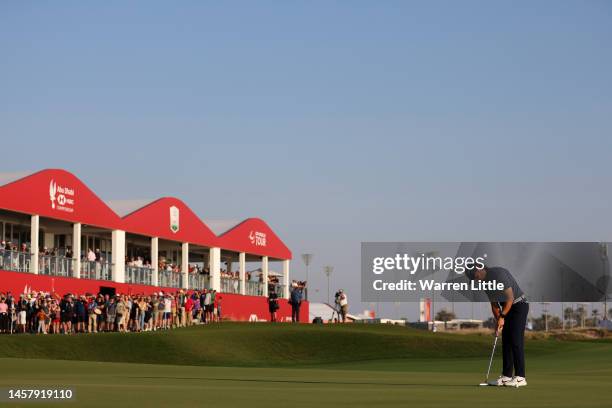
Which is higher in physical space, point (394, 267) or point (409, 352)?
point (394, 267)

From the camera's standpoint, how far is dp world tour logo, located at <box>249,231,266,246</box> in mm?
72000

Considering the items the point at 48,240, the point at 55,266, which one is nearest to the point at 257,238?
the point at 48,240

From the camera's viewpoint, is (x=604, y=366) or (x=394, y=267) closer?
(x=604, y=366)

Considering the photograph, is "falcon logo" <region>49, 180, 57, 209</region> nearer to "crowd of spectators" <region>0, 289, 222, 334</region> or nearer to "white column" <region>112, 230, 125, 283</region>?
"white column" <region>112, 230, 125, 283</region>

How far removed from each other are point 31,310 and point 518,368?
28.2 m

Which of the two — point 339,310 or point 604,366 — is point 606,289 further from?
point 604,366

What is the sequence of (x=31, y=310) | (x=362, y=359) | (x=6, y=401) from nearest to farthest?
(x=6, y=401) < (x=362, y=359) < (x=31, y=310)

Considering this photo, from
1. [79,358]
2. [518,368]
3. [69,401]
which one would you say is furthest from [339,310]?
[69,401]

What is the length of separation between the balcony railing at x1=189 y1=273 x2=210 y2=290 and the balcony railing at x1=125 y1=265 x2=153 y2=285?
437 cm

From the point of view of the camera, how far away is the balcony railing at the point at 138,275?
55812 mm

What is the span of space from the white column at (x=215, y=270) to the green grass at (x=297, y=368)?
20.2 meters

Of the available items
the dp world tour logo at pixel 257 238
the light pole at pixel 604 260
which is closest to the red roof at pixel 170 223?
the dp world tour logo at pixel 257 238

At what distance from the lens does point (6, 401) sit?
1052cm

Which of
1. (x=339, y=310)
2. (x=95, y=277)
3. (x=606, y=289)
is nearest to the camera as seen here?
(x=339, y=310)
